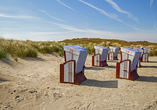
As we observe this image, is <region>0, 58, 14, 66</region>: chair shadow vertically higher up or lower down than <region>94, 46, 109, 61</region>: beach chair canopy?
lower down

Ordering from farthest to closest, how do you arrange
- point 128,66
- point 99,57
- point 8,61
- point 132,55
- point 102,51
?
point 102,51, point 99,57, point 8,61, point 132,55, point 128,66

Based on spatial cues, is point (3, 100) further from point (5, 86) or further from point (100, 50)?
point (100, 50)

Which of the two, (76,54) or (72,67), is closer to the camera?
(72,67)

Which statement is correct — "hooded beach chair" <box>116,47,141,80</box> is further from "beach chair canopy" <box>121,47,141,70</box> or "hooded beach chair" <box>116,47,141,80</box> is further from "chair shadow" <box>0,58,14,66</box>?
"chair shadow" <box>0,58,14,66</box>

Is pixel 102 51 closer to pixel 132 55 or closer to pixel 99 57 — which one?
pixel 99 57

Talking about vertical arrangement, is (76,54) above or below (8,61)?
above

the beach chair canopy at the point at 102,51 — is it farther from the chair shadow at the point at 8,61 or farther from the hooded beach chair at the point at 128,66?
the chair shadow at the point at 8,61

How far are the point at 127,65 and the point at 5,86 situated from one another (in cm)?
635

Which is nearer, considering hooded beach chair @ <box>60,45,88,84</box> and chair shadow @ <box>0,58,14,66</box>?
hooded beach chair @ <box>60,45,88,84</box>

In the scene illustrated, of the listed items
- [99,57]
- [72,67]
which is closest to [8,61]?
[72,67]

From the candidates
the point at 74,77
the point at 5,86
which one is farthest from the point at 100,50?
the point at 5,86

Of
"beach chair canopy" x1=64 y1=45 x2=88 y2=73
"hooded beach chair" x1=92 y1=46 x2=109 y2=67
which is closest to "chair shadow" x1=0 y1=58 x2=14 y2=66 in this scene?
"beach chair canopy" x1=64 y1=45 x2=88 y2=73

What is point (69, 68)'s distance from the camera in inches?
289

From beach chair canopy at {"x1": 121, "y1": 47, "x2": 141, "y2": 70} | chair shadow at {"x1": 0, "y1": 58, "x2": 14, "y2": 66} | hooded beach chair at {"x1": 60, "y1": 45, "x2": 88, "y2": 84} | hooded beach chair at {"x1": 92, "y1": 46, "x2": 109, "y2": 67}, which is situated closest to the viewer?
hooded beach chair at {"x1": 60, "y1": 45, "x2": 88, "y2": 84}
